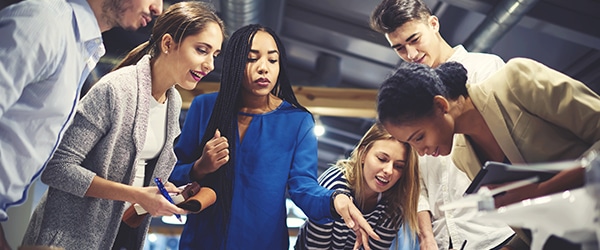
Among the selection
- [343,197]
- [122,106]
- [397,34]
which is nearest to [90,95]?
[122,106]

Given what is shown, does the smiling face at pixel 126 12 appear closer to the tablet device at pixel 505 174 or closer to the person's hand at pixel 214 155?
the person's hand at pixel 214 155

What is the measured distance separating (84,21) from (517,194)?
1.08 metres

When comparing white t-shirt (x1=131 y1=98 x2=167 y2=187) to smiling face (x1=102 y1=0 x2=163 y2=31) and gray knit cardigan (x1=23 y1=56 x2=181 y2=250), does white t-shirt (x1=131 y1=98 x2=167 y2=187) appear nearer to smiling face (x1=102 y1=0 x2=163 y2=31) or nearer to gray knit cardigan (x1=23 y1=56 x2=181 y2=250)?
gray knit cardigan (x1=23 y1=56 x2=181 y2=250)

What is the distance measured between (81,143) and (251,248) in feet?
1.83

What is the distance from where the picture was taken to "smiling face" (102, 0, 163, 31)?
1.70 metres

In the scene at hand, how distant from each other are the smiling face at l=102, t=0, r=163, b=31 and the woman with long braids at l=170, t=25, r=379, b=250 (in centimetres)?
39

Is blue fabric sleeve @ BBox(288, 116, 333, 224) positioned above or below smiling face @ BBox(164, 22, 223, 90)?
below

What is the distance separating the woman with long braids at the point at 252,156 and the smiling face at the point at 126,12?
15.5 inches

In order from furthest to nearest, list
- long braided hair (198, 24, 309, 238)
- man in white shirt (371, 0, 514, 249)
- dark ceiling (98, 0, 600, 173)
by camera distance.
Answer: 1. dark ceiling (98, 0, 600, 173)
2. man in white shirt (371, 0, 514, 249)
3. long braided hair (198, 24, 309, 238)

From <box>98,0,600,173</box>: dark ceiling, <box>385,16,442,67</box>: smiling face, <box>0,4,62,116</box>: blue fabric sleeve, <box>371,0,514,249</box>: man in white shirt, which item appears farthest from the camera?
<box>98,0,600,173</box>: dark ceiling

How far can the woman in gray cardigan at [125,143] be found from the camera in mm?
1822

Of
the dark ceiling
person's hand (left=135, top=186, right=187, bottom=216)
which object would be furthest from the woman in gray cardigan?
the dark ceiling

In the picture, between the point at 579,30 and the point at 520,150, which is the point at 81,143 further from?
the point at 579,30

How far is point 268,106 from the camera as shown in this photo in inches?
82.7
